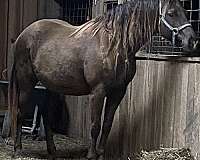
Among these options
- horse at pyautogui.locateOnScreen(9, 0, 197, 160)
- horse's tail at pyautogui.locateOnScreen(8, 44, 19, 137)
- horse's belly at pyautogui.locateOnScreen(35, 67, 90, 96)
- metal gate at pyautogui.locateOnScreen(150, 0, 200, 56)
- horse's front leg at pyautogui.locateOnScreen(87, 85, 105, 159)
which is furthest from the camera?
horse's tail at pyautogui.locateOnScreen(8, 44, 19, 137)

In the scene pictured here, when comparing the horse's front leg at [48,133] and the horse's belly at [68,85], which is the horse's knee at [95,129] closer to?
the horse's belly at [68,85]

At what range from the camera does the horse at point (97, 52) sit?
14.5 ft

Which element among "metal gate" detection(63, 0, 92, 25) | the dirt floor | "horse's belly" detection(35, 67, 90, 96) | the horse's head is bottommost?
the dirt floor

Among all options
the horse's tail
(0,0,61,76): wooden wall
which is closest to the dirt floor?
the horse's tail

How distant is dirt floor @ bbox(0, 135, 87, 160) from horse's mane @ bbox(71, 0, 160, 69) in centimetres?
150

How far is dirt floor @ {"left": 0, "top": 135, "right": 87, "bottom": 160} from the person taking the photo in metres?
5.38

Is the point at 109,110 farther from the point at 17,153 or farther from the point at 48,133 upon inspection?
the point at 17,153

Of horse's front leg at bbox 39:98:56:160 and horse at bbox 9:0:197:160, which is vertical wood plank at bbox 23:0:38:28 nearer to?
horse at bbox 9:0:197:160

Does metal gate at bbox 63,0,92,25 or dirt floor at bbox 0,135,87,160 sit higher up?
metal gate at bbox 63,0,92,25

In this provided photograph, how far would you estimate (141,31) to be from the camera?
4504 millimetres

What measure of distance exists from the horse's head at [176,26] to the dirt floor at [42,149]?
182 cm

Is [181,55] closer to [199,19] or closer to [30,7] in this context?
[199,19]

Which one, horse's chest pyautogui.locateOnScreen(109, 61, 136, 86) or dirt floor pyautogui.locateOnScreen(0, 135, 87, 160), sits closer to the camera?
horse's chest pyautogui.locateOnScreen(109, 61, 136, 86)

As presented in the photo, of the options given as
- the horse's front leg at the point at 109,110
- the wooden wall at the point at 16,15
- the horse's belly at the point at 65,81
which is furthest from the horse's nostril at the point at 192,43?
the wooden wall at the point at 16,15
